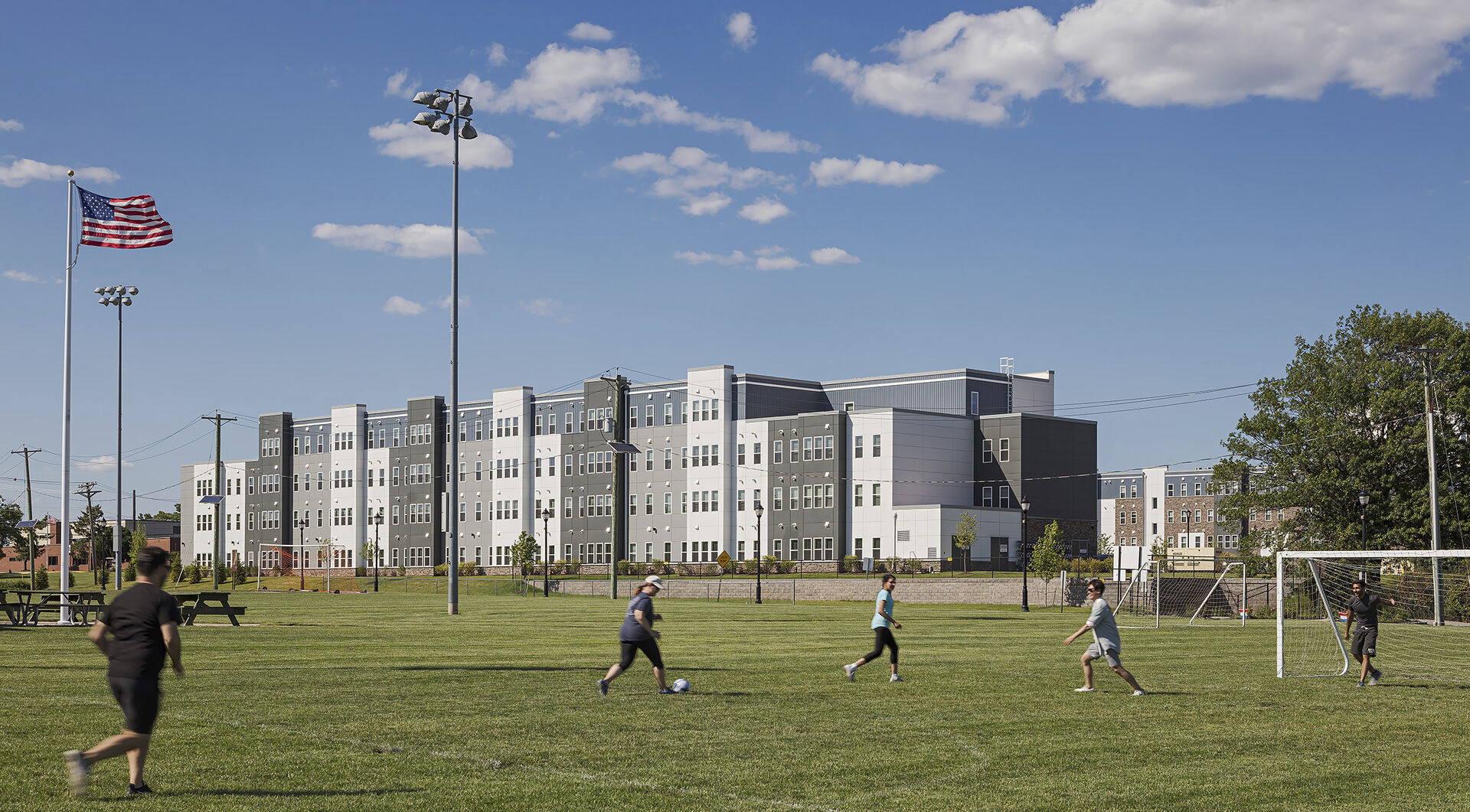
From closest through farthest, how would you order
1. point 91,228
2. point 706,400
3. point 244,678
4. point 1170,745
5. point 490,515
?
point 1170,745
point 244,678
point 91,228
point 706,400
point 490,515

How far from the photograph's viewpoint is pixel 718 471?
10806cm

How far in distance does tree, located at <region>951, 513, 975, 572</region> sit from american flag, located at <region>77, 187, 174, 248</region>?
208 ft

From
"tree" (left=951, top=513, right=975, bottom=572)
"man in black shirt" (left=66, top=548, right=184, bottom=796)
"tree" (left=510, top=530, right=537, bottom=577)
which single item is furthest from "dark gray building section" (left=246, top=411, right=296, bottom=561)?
"man in black shirt" (left=66, top=548, right=184, bottom=796)

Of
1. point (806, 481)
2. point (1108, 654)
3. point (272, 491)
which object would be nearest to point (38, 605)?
point (1108, 654)

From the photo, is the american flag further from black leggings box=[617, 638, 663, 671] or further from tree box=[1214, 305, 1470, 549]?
tree box=[1214, 305, 1470, 549]

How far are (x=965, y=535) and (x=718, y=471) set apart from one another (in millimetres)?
23893

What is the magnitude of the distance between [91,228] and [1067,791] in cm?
3425

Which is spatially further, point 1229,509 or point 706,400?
point 706,400

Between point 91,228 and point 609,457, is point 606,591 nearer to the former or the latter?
point 609,457

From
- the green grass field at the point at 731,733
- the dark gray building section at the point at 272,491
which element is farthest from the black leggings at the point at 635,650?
the dark gray building section at the point at 272,491

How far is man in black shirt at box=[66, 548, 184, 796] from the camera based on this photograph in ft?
32.4

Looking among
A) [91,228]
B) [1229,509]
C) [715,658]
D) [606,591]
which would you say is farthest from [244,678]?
[606,591]

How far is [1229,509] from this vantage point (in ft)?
213

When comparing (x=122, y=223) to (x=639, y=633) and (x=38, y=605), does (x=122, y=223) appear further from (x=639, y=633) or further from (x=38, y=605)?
(x=639, y=633)
